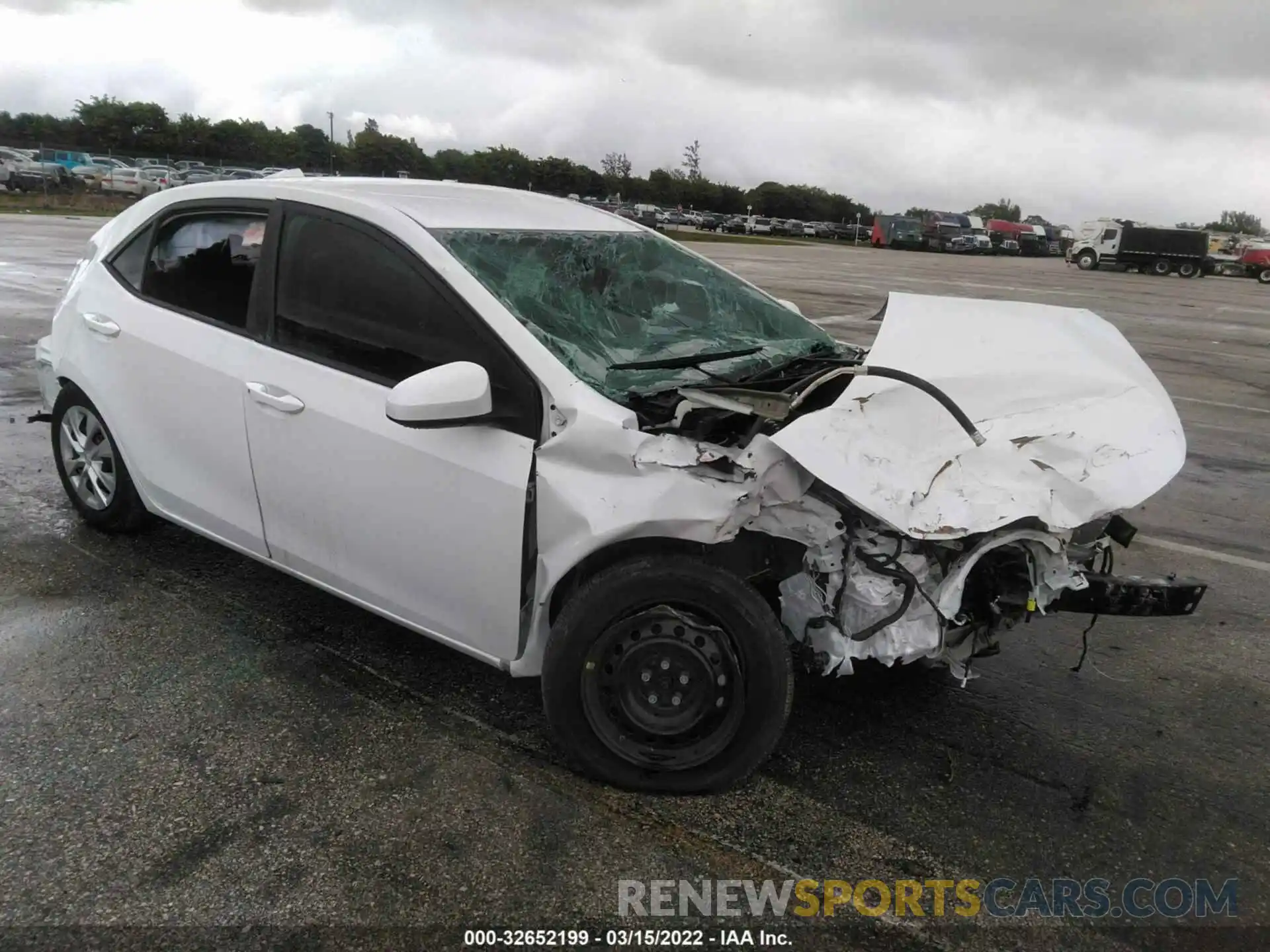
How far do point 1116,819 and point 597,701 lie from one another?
5.00 ft

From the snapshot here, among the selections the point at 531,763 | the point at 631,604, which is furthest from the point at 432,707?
the point at 631,604

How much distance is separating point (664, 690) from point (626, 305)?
4.81ft

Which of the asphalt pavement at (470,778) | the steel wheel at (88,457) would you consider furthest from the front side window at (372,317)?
the steel wheel at (88,457)

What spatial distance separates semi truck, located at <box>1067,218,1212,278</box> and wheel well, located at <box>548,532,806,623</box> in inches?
1853

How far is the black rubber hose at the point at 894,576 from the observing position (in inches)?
103

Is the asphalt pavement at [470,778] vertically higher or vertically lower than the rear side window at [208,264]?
lower

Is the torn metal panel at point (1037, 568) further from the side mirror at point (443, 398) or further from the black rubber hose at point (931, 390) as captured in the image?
the side mirror at point (443, 398)

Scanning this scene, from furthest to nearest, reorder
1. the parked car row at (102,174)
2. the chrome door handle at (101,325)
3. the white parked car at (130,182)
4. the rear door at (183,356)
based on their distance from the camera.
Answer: the white parked car at (130,182) < the parked car row at (102,174) < the chrome door handle at (101,325) < the rear door at (183,356)

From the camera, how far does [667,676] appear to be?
266 centimetres

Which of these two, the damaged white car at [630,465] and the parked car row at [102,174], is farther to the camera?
the parked car row at [102,174]

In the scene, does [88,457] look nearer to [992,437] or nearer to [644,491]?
[644,491]

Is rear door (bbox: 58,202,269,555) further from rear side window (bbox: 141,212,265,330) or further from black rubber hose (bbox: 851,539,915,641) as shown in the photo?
black rubber hose (bbox: 851,539,915,641)

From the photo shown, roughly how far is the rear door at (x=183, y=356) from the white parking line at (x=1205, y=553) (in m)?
4.27

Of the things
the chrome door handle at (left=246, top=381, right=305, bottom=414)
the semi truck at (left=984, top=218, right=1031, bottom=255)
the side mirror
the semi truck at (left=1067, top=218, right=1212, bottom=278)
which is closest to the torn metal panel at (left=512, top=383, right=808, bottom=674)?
the side mirror
